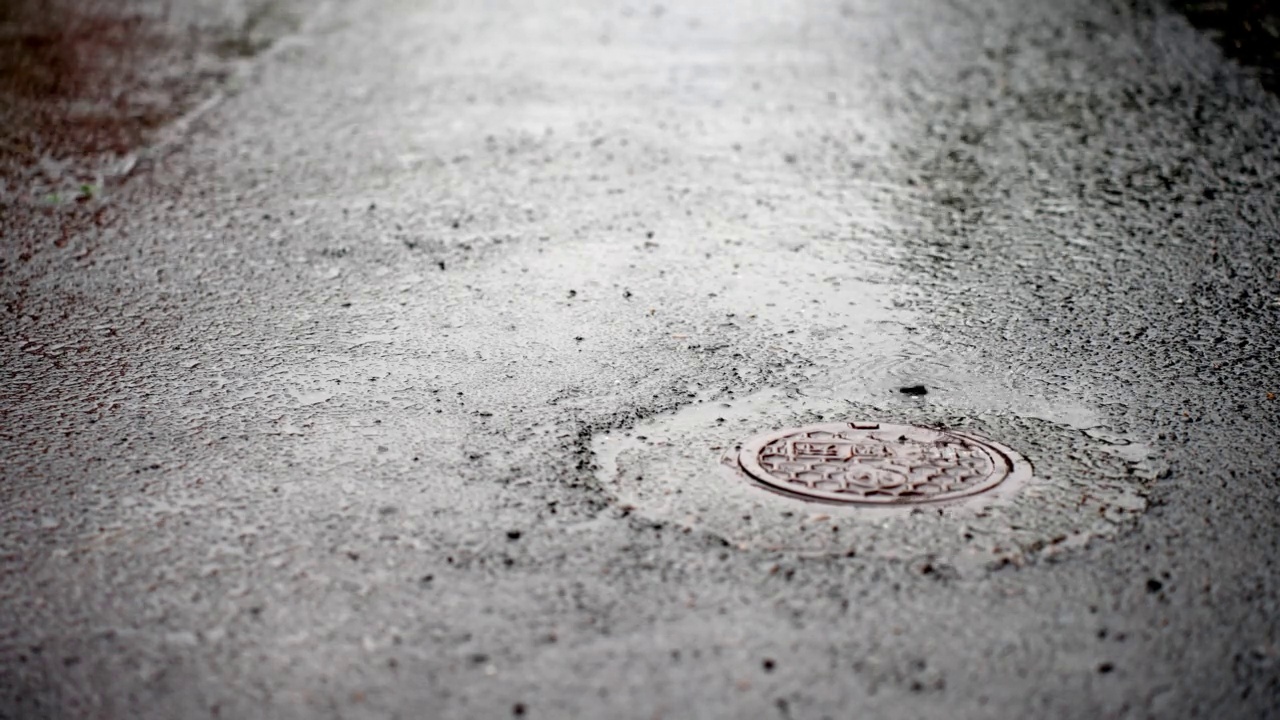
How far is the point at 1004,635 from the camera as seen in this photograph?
3.21 meters

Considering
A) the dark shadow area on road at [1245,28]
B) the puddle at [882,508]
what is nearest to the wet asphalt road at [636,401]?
the puddle at [882,508]

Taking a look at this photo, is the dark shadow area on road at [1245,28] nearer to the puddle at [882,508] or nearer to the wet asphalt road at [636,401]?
the wet asphalt road at [636,401]

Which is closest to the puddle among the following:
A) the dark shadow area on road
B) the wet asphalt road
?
the wet asphalt road

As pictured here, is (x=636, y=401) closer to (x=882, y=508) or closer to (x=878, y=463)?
(x=878, y=463)

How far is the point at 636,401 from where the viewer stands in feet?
14.9

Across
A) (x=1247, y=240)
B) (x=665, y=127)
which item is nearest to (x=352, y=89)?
(x=665, y=127)

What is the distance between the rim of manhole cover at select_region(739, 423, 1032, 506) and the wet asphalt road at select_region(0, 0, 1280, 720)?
0.09 m

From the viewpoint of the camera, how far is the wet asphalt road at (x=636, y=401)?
3.15 meters

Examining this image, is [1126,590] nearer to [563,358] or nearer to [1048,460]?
[1048,460]

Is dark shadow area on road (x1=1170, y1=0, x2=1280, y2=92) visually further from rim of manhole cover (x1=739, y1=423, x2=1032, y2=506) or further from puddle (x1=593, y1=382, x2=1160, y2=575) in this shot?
rim of manhole cover (x1=739, y1=423, x2=1032, y2=506)

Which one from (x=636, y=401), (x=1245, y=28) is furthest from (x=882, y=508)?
(x=1245, y=28)

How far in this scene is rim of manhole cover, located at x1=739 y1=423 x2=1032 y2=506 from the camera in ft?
12.7

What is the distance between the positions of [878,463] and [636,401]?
0.88m

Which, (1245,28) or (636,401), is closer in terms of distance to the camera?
(636,401)
